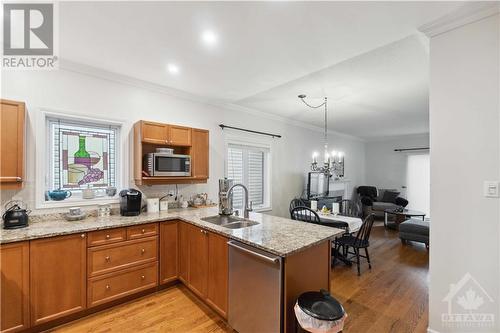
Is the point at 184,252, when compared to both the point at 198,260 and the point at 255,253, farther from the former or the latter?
the point at 255,253

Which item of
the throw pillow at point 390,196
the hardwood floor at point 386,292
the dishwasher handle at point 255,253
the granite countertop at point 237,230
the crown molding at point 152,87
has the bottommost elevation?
the hardwood floor at point 386,292

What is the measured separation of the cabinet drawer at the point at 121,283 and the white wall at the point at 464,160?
280 cm

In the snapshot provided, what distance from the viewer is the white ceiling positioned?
1757 millimetres

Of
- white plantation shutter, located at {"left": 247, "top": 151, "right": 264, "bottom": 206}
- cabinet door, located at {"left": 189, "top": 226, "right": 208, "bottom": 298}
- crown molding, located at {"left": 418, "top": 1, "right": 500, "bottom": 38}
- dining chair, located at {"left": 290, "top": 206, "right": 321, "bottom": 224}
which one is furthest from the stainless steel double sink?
crown molding, located at {"left": 418, "top": 1, "right": 500, "bottom": 38}

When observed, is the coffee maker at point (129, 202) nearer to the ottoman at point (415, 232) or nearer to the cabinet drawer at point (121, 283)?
the cabinet drawer at point (121, 283)

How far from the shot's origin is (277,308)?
1.61 m

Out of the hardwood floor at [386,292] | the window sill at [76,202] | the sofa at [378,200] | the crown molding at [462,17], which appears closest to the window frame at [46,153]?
the window sill at [76,202]

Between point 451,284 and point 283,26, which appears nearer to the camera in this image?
point 451,284

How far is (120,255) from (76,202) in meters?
0.90

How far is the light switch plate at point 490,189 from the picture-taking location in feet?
5.38

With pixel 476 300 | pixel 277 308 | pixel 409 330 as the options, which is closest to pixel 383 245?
pixel 409 330

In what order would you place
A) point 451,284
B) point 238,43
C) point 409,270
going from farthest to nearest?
point 409,270 → point 238,43 → point 451,284

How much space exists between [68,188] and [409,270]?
487cm

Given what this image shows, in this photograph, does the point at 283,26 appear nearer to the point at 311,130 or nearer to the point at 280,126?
the point at 280,126
